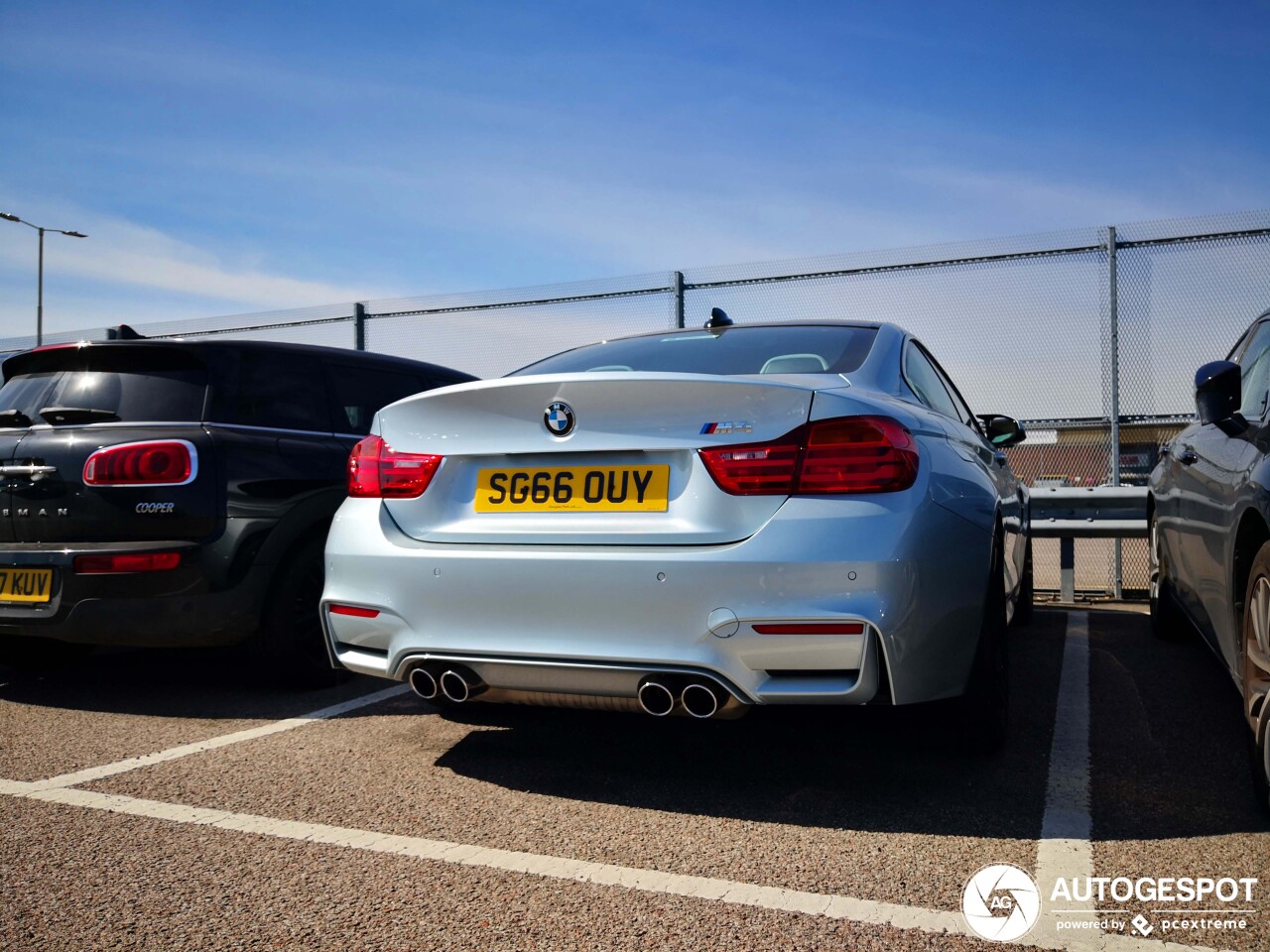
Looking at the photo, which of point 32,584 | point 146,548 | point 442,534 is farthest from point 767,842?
point 32,584

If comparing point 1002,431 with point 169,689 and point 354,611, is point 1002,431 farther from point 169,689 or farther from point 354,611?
point 169,689

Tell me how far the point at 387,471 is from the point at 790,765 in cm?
159

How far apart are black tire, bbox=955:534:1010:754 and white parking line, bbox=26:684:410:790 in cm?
245

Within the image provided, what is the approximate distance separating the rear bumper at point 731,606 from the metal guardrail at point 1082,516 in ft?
15.4

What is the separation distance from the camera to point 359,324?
11.1 metres

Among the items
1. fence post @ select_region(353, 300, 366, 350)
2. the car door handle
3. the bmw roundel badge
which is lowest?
the car door handle

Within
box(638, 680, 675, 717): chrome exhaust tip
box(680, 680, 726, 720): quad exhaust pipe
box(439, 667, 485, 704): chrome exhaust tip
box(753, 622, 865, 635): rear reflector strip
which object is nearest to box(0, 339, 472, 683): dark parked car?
box(439, 667, 485, 704): chrome exhaust tip

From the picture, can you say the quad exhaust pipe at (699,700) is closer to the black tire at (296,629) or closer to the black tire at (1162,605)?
the black tire at (296,629)

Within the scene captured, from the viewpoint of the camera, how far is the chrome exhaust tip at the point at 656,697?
2.72m

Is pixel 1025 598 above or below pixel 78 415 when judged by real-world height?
below

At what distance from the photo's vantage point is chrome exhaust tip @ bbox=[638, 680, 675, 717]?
2.72m

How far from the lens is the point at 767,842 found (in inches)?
104

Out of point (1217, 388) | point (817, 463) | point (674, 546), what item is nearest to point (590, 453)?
point (674, 546)

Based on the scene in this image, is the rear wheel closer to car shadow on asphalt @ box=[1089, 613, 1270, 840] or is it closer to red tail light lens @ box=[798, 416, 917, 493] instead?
car shadow on asphalt @ box=[1089, 613, 1270, 840]
